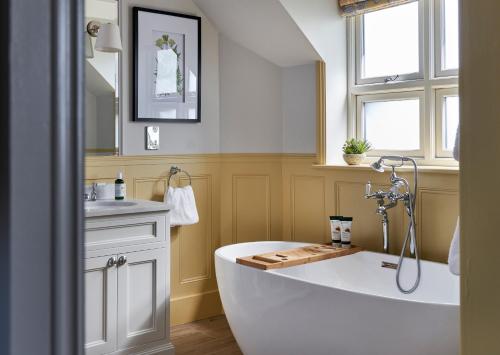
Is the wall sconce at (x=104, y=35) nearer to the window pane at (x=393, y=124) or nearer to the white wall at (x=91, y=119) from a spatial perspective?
the white wall at (x=91, y=119)

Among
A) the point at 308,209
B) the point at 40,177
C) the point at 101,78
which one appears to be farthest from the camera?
the point at 308,209

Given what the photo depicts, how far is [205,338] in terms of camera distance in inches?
132

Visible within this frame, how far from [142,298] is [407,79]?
1993 mm

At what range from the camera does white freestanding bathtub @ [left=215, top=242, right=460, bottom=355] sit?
2189 mm

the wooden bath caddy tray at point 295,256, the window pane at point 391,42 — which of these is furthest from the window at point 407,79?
the wooden bath caddy tray at point 295,256

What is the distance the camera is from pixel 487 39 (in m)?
0.86

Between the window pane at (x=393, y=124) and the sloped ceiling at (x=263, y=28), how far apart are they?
521mm

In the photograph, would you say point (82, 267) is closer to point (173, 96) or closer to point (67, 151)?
point (67, 151)

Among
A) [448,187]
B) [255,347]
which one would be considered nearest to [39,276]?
[255,347]

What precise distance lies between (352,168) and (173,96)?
1.23 m

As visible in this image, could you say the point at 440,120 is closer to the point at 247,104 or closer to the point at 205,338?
the point at 247,104

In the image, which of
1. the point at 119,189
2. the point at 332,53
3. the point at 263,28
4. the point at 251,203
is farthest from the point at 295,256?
the point at 263,28

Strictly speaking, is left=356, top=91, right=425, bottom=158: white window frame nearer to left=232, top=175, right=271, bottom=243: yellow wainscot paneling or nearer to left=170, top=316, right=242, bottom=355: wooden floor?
left=232, top=175, right=271, bottom=243: yellow wainscot paneling

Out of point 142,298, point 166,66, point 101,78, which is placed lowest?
point 142,298
